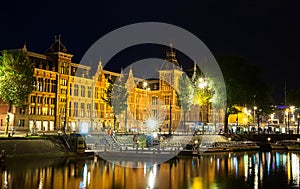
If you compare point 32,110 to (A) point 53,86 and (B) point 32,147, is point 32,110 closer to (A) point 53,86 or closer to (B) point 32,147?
(A) point 53,86

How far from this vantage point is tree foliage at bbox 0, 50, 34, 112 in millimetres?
65188

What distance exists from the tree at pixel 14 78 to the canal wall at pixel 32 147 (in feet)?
25.7

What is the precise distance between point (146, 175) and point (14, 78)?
33710 millimetres

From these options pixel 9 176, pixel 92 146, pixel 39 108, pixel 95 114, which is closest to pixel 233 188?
pixel 9 176

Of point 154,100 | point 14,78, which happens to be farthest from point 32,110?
point 154,100

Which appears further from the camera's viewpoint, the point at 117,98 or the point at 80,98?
the point at 80,98

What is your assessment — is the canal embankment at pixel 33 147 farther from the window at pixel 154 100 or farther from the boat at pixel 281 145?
the window at pixel 154 100

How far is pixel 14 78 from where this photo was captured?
216 ft

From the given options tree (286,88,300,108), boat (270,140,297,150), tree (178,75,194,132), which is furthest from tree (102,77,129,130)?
tree (286,88,300,108)

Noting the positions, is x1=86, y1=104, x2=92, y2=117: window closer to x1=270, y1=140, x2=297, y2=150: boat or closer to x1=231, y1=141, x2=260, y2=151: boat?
x1=231, y1=141, x2=260, y2=151: boat

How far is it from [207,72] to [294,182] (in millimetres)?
53305

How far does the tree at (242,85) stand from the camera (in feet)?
289

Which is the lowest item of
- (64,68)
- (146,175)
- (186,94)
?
(146,175)

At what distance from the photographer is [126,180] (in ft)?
125
